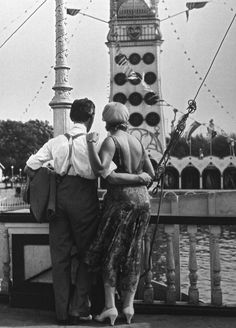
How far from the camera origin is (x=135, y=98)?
58.2 meters

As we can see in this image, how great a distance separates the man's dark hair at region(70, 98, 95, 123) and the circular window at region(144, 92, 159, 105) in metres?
50.0

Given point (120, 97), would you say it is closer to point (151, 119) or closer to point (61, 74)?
point (151, 119)

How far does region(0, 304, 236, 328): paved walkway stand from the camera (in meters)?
5.00

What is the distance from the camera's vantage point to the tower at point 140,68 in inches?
2153

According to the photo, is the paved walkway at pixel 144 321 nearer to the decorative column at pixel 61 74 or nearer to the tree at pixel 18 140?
the decorative column at pixel 61 74

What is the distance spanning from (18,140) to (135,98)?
3548 cm

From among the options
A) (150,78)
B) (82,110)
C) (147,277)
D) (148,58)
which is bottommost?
(147,277)

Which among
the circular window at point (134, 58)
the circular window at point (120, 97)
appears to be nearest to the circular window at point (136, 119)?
the circular window at point (120, 97)

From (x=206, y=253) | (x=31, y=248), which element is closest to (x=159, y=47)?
(x=206, y=253)

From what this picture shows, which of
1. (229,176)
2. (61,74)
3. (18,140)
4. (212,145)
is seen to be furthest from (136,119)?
(61,74)

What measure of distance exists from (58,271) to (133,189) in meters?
0.86

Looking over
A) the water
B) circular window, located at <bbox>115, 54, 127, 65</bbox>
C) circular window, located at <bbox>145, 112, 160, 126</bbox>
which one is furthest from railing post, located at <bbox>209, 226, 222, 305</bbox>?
circular window, located at <bbox>145, 112, 160, 126</bbox>

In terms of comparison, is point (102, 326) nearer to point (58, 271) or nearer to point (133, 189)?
point (58, 271)

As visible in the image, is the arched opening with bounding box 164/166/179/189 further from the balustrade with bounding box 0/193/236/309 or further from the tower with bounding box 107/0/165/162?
the balustrade with bounding box 0/193/236/309
